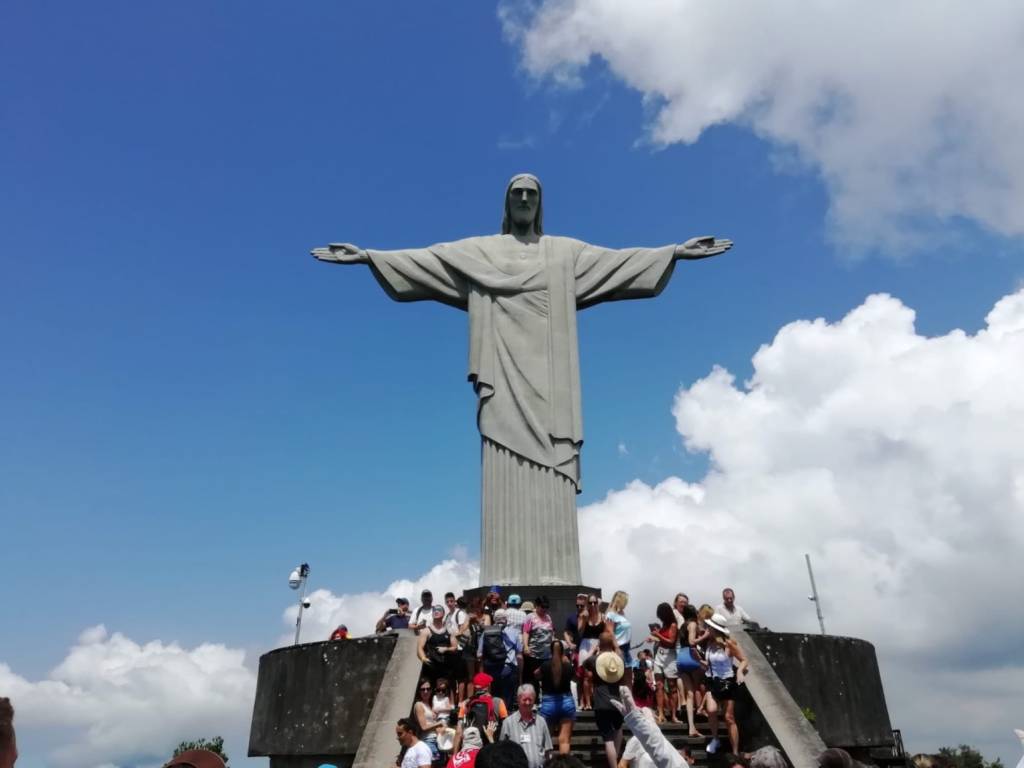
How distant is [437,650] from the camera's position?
895cm

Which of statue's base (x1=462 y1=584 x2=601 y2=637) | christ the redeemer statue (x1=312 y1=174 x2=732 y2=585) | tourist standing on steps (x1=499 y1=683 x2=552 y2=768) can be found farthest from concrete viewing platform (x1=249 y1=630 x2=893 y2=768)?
christ the redeemer statue (x1=312 y1=174 x2=732 y2=585)

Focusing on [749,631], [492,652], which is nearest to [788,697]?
[749,631]

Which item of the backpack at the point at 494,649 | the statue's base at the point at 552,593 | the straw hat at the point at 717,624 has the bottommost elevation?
the backpack at the point at 494,649

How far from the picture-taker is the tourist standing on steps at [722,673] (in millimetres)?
8341

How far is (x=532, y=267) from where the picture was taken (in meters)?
Answer: 14.3

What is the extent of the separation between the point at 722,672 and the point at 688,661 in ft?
1.83

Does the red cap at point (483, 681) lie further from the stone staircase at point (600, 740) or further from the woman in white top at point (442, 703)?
the stone staircase at point (600, 740)

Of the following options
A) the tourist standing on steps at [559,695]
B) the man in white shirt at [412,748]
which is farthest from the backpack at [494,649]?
the man in white shirt at [412,748]

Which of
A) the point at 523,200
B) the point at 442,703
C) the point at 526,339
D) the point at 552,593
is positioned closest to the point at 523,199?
the point at 523,200

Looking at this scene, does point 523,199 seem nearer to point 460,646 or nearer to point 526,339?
point 526,339

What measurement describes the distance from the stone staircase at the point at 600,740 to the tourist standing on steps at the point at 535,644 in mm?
644

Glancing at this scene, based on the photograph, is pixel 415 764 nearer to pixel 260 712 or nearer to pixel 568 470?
pixel 260 712

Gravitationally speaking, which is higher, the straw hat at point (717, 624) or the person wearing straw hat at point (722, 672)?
the straw hat at point (717, 624)

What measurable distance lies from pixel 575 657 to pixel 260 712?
399 cm
